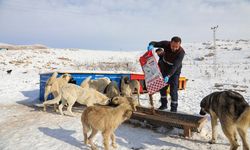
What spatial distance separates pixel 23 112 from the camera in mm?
8727

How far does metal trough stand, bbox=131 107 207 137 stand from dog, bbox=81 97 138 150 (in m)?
1.47

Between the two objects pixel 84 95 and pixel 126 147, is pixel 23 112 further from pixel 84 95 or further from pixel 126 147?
pixel 126 147

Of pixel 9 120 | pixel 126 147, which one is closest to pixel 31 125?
pixel 9 120

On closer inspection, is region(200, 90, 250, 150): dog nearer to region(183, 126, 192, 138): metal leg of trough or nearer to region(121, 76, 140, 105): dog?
region(183, 126, 192, 138): metal leg of trough

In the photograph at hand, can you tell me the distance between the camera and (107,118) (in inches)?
197

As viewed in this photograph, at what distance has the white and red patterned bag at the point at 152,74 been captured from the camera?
276 inches

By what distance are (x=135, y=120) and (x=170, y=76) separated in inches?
58.9

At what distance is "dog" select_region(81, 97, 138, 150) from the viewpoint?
4957mm

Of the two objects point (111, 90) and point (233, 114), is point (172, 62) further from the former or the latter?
point (111, 90)

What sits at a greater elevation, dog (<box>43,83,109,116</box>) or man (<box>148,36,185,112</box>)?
man (<box>148,36,185,112</box>)

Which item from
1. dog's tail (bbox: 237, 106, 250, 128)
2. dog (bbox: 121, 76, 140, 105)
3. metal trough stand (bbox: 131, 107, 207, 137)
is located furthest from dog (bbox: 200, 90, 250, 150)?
dog (bbox: 121, 76, 140, 105)

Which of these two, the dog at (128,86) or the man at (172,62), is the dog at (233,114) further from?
the dog at (128,86)

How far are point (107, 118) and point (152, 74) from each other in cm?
252

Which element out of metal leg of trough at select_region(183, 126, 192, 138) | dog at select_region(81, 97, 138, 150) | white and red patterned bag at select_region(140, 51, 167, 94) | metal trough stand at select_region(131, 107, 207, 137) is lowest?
metal leg of trough at select_region(183, 126, 192, 138)
